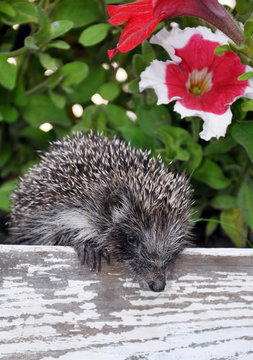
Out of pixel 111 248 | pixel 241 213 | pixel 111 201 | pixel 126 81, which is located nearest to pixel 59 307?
pixel 111 248

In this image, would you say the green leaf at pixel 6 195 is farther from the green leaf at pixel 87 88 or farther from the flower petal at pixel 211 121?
the flower petal at pixel 211 121

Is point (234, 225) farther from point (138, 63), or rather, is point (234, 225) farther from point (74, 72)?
point (74, 72)

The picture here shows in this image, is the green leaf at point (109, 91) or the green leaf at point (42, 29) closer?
the green leaf at point (42, 29)

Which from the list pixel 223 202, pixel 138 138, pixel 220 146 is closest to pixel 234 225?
pixel 223 202

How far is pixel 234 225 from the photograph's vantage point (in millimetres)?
1675

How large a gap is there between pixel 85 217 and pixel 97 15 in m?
0.71

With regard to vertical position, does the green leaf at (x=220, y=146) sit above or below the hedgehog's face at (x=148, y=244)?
above

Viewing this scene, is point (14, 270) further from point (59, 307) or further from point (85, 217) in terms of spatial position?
point (85, 217)

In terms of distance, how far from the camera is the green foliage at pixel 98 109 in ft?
5.18

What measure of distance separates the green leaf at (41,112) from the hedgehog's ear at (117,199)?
0.50m

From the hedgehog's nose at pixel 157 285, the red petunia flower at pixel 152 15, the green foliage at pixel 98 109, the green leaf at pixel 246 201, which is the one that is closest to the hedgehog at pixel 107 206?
the hedgehog's nose at pixel 157 285

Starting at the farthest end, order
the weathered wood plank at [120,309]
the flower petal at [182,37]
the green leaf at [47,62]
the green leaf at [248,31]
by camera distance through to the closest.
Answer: the green leaf at [47,62], the flower petal at [182,37], the weathered wood plank at [120,309], the green leaf at [248,31]

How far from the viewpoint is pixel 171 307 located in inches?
53.1

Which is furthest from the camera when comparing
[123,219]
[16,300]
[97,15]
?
[97,15]
